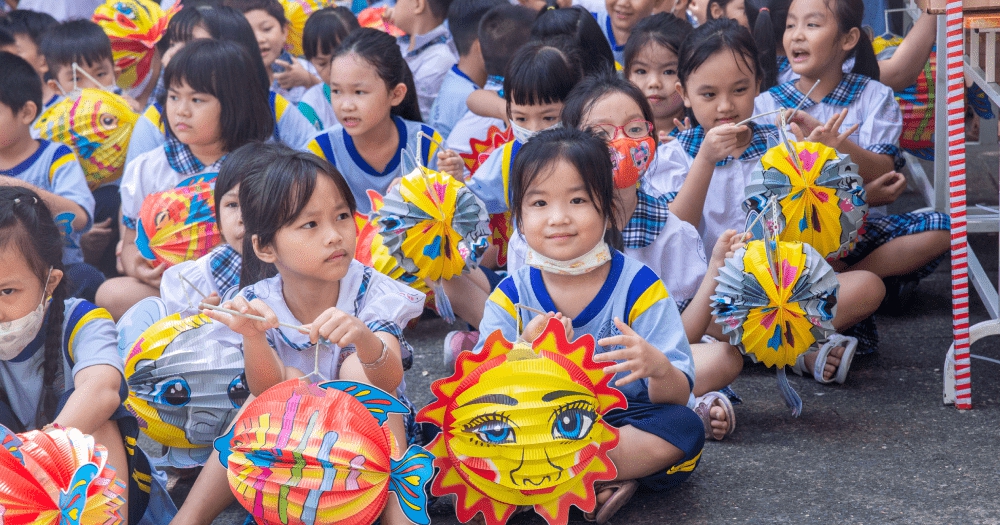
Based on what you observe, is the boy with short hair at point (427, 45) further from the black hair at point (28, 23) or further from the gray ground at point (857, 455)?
the gray ground at point (857, 455)

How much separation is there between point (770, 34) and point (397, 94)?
1.25 meters

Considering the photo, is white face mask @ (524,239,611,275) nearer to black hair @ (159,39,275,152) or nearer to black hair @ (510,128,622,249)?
black hair @ (510,128,622,249)

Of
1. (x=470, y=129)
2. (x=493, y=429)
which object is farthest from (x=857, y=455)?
(x=470, y=129)

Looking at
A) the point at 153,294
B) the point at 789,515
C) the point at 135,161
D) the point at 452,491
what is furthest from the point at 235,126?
the point at 789,515

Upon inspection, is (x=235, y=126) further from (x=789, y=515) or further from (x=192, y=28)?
(x=789, y=515)

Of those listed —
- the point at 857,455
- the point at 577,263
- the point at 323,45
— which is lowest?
the point at 857,455

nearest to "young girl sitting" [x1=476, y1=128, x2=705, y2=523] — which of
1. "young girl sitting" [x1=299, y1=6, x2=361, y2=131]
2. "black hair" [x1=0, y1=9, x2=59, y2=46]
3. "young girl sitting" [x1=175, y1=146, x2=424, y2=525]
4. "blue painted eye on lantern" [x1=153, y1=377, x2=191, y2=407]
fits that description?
"young girl sitting" [x1=175, y1=146, x2=424, y2=525]

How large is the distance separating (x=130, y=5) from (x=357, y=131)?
147 centimetres

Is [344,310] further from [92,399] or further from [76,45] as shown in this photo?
[76,45]

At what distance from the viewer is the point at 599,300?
2.08 m

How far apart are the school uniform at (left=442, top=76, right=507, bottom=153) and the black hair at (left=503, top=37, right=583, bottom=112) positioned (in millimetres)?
430

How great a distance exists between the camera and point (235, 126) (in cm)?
309

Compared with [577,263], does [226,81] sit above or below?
above

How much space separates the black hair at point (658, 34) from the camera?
10.5ft
